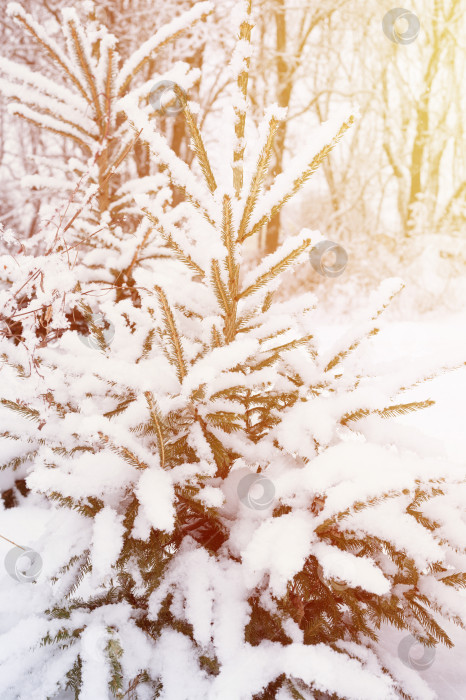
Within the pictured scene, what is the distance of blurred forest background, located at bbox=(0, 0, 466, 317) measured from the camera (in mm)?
7117

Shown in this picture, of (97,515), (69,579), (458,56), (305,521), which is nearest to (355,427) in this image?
(305,521)

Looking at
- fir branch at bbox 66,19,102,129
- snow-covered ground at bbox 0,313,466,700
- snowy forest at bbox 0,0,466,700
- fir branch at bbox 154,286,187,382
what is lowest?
snow-covered ground at bbox 0,313,466,700

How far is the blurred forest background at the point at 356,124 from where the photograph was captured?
7.12 metres

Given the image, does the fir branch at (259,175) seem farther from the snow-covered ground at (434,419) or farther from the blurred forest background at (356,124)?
the blurred forest background at (356,124)

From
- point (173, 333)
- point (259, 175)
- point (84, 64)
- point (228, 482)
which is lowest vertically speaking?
point (228, 482)

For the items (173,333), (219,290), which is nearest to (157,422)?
(173,333)

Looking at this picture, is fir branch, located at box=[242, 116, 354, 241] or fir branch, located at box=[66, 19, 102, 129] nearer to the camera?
fir branch, located at box=[242, 116, 354, 241]

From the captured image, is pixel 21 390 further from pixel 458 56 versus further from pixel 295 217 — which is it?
pixel 295 217

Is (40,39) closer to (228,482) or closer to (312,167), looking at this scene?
(312,167)

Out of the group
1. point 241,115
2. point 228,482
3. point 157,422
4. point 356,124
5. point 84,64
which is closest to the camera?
point 157,422

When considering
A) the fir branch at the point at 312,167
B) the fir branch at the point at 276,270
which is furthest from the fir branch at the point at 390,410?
the fir branch at the point at 312,167

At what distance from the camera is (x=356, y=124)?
26.8ft

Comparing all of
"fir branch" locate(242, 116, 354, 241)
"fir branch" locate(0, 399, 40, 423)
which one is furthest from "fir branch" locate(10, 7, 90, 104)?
"fir branch" locate(0, 399, 40, 423)

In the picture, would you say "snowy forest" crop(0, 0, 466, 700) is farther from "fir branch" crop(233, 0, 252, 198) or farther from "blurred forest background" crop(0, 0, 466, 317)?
"blurred forest background" crop(0, 0, 466, 317)
